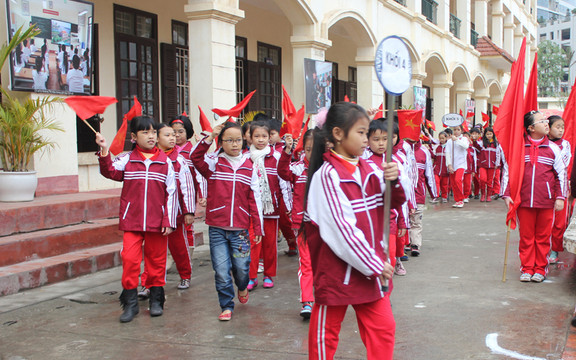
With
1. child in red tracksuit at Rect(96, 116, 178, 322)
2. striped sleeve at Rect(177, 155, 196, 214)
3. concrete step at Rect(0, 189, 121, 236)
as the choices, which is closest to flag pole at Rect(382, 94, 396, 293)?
child in red tracksuit at Rect(96, 116, 178, 322)

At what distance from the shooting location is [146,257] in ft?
16.2

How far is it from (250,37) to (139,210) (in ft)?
34.0

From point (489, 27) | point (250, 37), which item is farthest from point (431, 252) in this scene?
point (489, 27)

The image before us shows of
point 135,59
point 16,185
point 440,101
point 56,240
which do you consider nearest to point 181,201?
point 56,240

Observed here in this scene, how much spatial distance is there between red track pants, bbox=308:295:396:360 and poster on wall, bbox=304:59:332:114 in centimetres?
980

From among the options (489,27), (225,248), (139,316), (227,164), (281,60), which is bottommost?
(139,316)

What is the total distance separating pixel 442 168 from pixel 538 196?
797 centimetres

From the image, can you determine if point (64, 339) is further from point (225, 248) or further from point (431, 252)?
point (431, 252)

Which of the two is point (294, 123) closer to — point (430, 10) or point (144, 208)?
point (144, 208)

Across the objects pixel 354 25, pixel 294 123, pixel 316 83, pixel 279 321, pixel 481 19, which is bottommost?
pixel 279 321

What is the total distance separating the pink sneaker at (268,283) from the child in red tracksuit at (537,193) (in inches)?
93.2

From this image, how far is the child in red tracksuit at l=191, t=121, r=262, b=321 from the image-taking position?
4789 millimetres

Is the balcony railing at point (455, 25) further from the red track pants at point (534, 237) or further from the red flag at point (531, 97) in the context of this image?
the red track pants at point (534, 237)

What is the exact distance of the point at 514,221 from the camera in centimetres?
593
